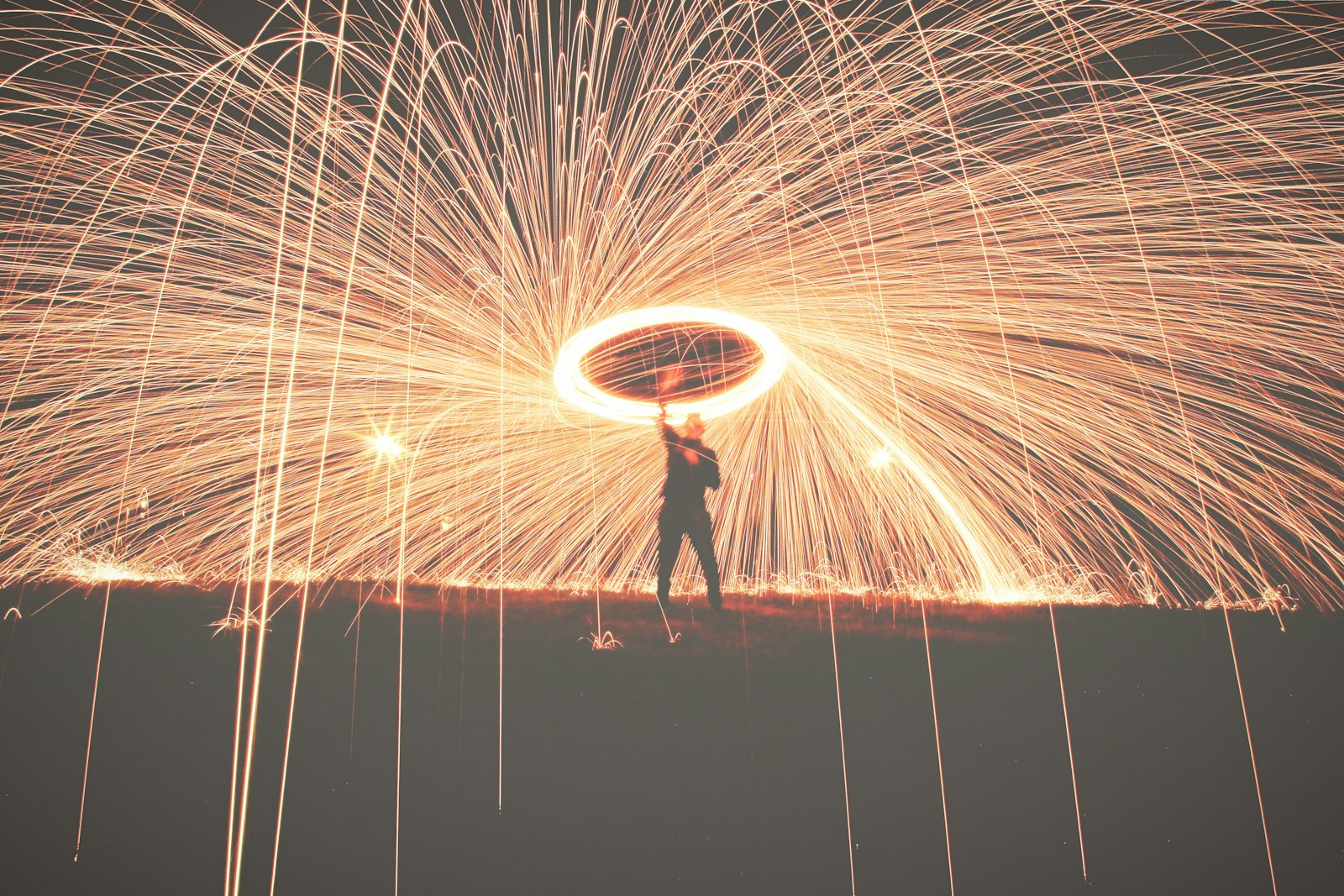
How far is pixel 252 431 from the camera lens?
509 cm

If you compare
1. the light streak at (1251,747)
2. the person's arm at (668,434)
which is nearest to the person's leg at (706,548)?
the person's arm at (668,434)

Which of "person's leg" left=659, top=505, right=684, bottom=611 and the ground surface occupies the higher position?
"person's leg" left=659, top=505, right=684, bottom=611

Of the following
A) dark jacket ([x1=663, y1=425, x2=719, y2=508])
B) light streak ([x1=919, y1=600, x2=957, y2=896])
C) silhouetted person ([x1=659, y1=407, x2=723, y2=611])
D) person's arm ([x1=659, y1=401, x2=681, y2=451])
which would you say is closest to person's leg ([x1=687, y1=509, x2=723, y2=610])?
silhouetted person ([x1=659, y1=407, x2=723, y2=611])

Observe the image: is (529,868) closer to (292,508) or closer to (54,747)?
(54,747)

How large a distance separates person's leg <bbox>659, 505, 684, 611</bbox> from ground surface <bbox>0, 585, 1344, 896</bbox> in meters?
0.24

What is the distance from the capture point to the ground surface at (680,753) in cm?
227

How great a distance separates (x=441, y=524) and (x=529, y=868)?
10.5ft

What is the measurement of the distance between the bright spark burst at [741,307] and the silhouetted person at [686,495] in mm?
598

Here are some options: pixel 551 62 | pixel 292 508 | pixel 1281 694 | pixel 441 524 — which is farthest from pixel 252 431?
pixel 1281 694

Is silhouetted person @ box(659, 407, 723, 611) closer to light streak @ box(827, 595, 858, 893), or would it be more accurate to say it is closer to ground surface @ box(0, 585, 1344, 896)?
ground surface @ box(0, 585, 1344, 896)

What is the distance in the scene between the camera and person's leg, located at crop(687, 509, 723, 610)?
3943mm

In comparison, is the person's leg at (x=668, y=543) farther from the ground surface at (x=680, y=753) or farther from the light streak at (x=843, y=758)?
the light streak at (x=843, y=758)

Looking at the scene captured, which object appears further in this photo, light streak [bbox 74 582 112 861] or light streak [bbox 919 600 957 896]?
light streak [bbox 74 582 112 861]

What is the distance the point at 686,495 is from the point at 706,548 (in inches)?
15.3
